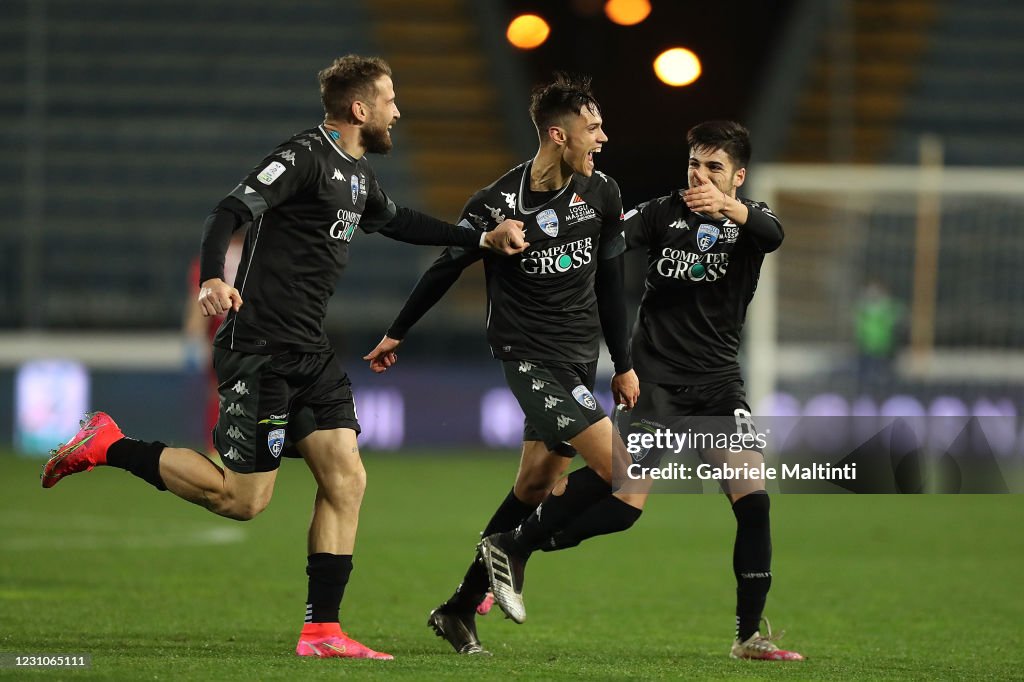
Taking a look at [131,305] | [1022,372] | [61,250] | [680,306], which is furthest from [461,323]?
[680,306]

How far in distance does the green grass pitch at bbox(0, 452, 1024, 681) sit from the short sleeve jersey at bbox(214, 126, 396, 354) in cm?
→ 110

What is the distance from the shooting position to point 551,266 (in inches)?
218

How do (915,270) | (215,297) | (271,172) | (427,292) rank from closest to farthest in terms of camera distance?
(215,297)
(271,172)
(427,292)
(915,270)

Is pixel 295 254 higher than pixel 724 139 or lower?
lower

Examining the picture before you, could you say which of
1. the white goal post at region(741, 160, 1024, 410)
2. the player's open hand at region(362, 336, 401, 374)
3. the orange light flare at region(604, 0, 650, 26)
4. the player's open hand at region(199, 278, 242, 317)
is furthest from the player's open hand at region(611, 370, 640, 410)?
the orange light flare at region(604, 0, 650, 26)

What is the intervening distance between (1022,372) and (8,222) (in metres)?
11.4

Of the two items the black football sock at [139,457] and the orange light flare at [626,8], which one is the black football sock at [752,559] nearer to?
the black football sock at [139,457]

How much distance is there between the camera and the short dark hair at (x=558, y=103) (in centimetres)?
547

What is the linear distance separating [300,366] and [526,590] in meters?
2.79

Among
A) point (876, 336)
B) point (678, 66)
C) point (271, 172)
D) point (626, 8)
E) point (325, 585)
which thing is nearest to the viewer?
point (271, 172)

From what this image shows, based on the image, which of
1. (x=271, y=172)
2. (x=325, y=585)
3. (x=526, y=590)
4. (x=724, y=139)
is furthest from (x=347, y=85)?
(x=526, y=590)

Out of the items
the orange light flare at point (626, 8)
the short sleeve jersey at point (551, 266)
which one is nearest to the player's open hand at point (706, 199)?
the short sleeve jersey at point (551, 266)

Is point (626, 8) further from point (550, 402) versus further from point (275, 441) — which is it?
point (275, 441)

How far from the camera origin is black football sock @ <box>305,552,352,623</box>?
5238 millimetres
